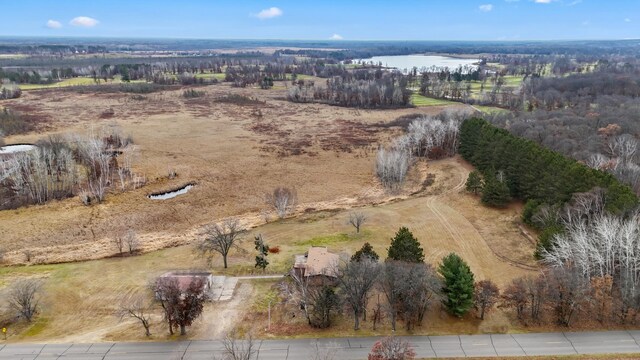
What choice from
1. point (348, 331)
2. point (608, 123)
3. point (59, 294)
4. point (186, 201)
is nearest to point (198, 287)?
point (348, 331)

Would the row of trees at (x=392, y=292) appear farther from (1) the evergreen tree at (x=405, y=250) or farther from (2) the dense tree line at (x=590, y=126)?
(2) the dense tree line at (x=590, y=126)

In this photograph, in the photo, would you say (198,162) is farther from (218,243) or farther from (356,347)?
(356,347)

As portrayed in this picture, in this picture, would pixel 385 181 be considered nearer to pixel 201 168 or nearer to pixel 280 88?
pixel 201 168

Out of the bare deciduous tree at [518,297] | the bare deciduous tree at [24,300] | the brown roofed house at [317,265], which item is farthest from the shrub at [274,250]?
the bare deciduous tree at [518,297]

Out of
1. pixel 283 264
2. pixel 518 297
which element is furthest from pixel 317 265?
pixel 518 297

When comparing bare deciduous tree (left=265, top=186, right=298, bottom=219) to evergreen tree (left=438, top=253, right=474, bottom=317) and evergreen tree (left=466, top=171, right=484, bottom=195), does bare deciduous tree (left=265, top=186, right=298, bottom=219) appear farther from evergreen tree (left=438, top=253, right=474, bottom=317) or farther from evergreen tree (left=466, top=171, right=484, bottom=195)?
evergreen tree (left=438, top=253, right=474, bottom=317)

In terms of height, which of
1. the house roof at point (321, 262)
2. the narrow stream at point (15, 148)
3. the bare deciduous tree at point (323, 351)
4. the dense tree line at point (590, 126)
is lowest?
the bare deciduous tree at point (323, 351)
